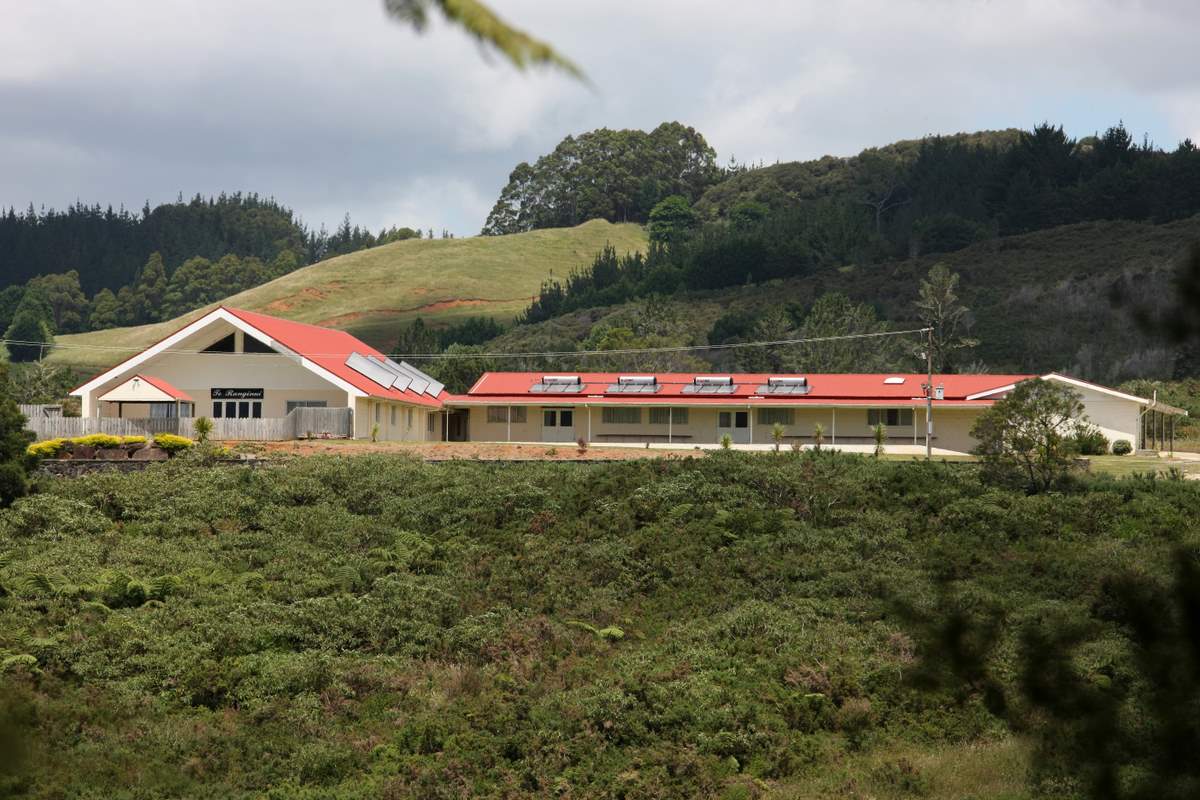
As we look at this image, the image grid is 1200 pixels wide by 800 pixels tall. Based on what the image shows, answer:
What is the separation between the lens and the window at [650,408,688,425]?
2258 inches

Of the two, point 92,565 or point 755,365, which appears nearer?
point 92,565

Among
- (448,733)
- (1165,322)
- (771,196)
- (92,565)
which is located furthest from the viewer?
(771,196)

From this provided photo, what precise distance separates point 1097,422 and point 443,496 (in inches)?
1131

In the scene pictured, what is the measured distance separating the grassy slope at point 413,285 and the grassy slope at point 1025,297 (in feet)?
106

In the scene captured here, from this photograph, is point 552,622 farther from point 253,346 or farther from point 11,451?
point 253,346

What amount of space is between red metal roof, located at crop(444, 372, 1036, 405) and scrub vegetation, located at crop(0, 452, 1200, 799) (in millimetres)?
14678

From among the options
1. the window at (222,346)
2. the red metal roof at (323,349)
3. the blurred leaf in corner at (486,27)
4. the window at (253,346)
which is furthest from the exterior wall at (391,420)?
the blurred leaf in corner at (486,27)

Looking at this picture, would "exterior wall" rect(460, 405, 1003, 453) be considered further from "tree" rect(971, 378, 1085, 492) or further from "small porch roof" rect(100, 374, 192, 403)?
"tree" rect(971, 378, 1085, 492)

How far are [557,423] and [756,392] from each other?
28.3ft

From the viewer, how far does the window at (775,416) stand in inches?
2232

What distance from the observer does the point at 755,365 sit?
86375mm

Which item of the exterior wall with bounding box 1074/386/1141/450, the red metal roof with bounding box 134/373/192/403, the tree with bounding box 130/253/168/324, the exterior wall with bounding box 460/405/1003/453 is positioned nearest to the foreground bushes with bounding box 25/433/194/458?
the red metal roof with bounding box 134/373/192/403

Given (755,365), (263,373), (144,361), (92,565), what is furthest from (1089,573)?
(755,365)

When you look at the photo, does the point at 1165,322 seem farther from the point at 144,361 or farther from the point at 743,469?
the point at 144,361
